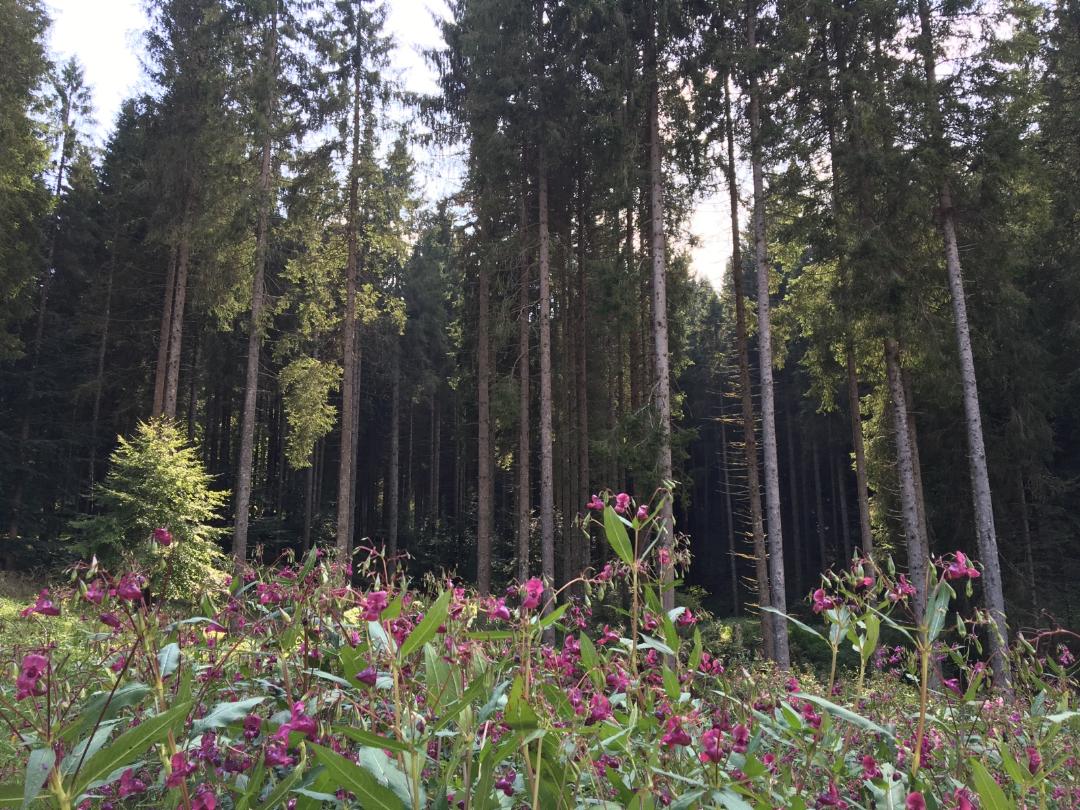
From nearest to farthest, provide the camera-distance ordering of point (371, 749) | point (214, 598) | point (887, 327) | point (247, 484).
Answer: point (371, 749) → point (214, 598) → point (887, 327) → point (247, 484)

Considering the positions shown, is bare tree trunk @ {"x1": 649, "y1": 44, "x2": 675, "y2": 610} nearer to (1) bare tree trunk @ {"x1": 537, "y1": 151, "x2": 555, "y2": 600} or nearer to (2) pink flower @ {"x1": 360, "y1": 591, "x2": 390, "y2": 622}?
(1) bare tree trunk @ {"x1": 537, "y1": 151, "x2": 555, "y2": 600}

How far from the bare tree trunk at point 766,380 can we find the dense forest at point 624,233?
0.07 m

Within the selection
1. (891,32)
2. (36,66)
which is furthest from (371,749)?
(36,66)

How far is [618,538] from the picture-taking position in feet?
4.79

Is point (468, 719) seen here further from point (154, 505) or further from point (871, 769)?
point (154, 505)

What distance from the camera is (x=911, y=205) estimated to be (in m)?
12.4

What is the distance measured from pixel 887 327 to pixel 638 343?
22.6ft

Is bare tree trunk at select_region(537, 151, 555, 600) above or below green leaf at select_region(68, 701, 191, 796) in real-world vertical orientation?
above

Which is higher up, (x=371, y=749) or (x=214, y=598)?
(x=214, y=598)

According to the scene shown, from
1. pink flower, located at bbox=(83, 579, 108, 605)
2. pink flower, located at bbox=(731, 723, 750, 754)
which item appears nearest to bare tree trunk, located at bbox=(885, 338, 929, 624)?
pink flower, located at bbox=(731, 723, 750, 754)

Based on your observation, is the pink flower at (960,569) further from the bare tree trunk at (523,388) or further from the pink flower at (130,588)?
the bare tree trunk at (523,388)

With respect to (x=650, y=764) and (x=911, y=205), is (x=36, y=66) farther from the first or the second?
(x=650, y=764)

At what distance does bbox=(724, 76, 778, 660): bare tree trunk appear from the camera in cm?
1300

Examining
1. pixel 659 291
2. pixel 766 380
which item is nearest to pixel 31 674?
pixel 659 291
